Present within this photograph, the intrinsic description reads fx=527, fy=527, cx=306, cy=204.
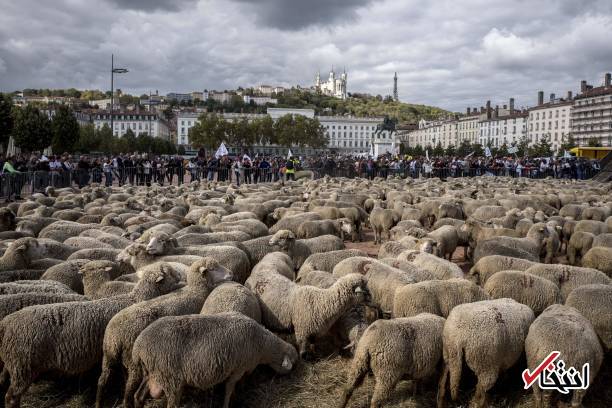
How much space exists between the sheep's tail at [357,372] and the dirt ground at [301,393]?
0.62 feet

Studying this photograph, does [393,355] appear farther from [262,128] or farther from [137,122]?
[137,122]

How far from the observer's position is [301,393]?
19.8 ft

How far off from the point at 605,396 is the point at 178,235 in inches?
304

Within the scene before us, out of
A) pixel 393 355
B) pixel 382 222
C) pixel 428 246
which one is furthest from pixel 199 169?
pixel 393 355

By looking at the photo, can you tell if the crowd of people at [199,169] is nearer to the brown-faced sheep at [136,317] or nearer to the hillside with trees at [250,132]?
the brown-faced sheep at [136,317]

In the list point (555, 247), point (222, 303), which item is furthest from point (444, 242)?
point (222, 303)

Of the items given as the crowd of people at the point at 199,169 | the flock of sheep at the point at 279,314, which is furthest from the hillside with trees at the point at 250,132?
the flock of sheep at the point at 279,314

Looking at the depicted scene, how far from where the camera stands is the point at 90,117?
16712cm

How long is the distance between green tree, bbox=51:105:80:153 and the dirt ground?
7478 cm

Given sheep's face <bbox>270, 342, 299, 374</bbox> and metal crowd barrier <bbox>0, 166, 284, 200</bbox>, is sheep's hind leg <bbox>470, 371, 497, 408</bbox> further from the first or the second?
metal crowd barrier <bbox>0, 166, 284, 200</bbox>

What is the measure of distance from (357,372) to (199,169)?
3086 cm

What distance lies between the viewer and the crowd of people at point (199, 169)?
23655 mm

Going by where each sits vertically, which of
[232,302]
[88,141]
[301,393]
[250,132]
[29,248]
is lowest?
[301,393]

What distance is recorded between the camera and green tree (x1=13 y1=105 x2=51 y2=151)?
2576 inches
